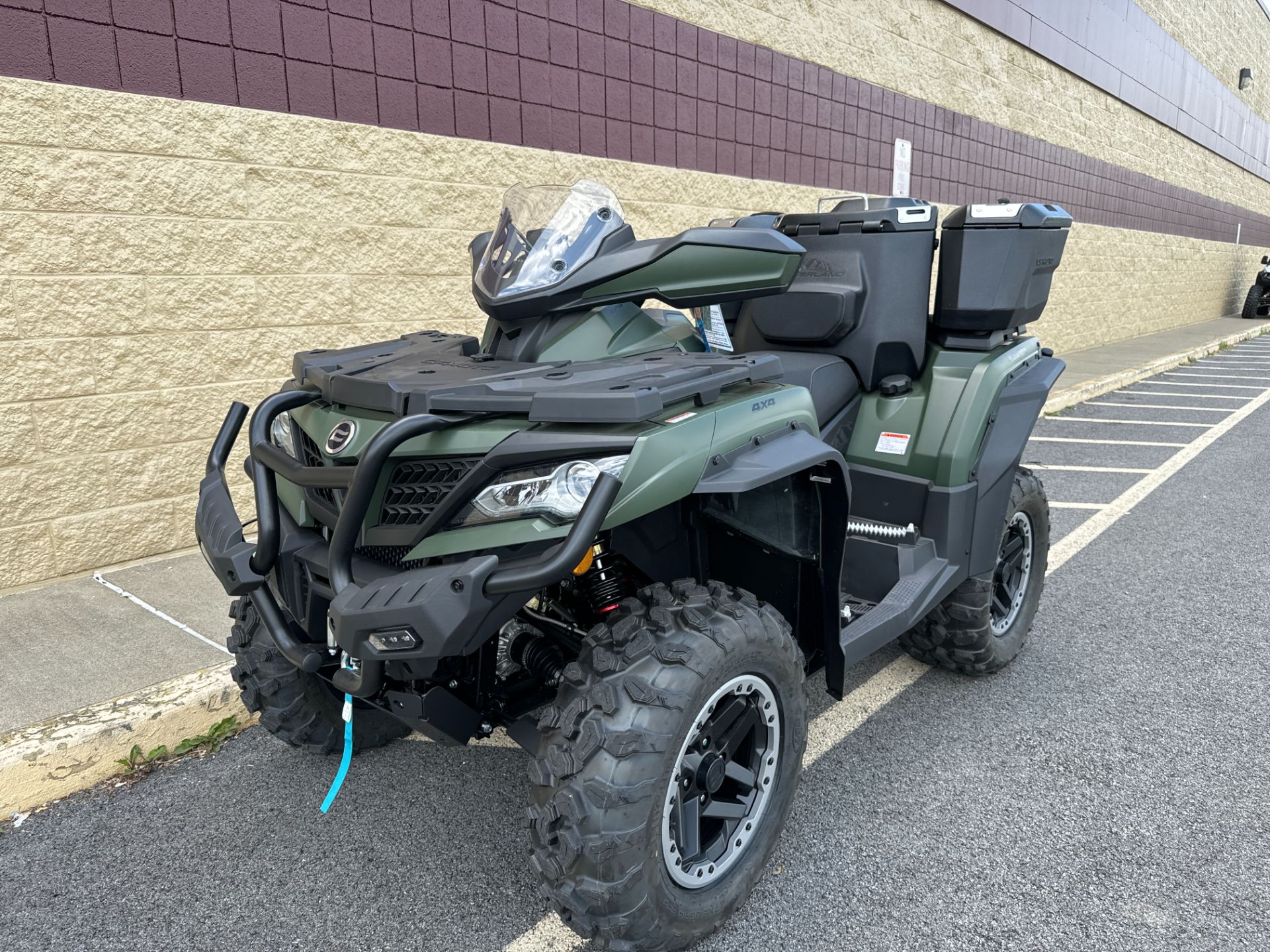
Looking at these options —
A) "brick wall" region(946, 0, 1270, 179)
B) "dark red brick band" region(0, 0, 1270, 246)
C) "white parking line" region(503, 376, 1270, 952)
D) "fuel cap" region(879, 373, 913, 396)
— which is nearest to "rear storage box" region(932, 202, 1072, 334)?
"fuel cap" region(879, 373, 913, 396)

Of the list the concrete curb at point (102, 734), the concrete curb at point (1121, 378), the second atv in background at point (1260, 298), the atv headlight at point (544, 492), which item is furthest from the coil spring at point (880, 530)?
the second atv in background at point (1260, 298)

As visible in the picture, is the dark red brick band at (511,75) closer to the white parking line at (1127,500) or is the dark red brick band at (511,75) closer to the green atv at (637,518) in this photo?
the green atv at (637,518)

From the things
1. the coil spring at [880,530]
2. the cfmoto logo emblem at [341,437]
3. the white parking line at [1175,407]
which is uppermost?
the cfmoto logo emblem at [341,437]

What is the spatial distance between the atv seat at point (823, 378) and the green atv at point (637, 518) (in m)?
0.02

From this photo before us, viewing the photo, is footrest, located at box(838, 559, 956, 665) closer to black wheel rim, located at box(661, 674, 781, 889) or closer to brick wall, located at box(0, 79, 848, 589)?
black wheel rim, located at box(661, 674, 781, 889)

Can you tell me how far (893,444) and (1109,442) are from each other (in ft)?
20.4

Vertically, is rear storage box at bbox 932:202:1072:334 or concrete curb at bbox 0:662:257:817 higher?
rear storage box at bbox 932:202:1072:334

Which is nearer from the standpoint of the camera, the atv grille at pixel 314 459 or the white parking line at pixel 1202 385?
the atv grille at pixel 314 459

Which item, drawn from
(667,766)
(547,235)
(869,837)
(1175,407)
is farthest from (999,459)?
(1175,407)

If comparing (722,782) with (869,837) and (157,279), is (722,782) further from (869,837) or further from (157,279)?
(157,279)

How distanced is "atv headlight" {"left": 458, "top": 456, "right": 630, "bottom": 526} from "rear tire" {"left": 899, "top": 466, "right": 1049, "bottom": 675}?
201 cm

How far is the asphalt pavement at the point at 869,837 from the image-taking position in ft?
7.56

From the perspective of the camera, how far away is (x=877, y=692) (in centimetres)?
359

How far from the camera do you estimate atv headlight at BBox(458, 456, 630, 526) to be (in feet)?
6.42
